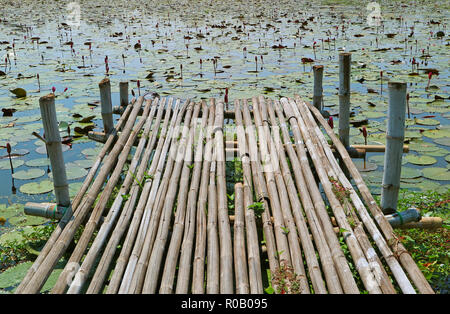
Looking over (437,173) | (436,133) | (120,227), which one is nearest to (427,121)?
(436,133)

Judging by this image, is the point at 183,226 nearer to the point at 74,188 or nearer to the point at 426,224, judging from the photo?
the point at 74,188

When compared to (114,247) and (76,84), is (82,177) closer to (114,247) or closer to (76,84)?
(114,247)

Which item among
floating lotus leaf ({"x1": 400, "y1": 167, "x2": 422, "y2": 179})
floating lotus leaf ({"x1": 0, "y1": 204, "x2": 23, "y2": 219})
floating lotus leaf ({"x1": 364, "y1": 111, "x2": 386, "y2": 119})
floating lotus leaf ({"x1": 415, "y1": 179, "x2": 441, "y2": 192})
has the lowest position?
floating lotus leaf ({"x1": 0, "y1": 204, "x2": 23, "y2": 219})

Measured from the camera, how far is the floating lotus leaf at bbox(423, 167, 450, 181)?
183 inches

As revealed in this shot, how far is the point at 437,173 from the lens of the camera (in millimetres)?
4738

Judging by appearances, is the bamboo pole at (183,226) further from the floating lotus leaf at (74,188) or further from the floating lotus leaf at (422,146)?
the floating lotus leaf at (422,146)

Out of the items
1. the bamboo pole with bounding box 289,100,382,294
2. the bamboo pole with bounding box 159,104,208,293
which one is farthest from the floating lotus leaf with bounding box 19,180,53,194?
the bamboo pole with bounding box 289,100,382,294

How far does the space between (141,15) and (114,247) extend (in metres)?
17.5

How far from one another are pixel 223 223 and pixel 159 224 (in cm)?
49

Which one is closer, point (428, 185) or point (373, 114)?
point (428, 185)

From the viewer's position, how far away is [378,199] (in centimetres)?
440

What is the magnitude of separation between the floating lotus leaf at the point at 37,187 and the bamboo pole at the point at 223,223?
6.12ft

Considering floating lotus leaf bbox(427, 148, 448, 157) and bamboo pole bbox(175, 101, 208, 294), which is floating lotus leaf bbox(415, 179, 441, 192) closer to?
floating lotus leaf bbox(427, 148, 448, 157)

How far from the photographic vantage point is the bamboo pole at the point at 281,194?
2812 mm
